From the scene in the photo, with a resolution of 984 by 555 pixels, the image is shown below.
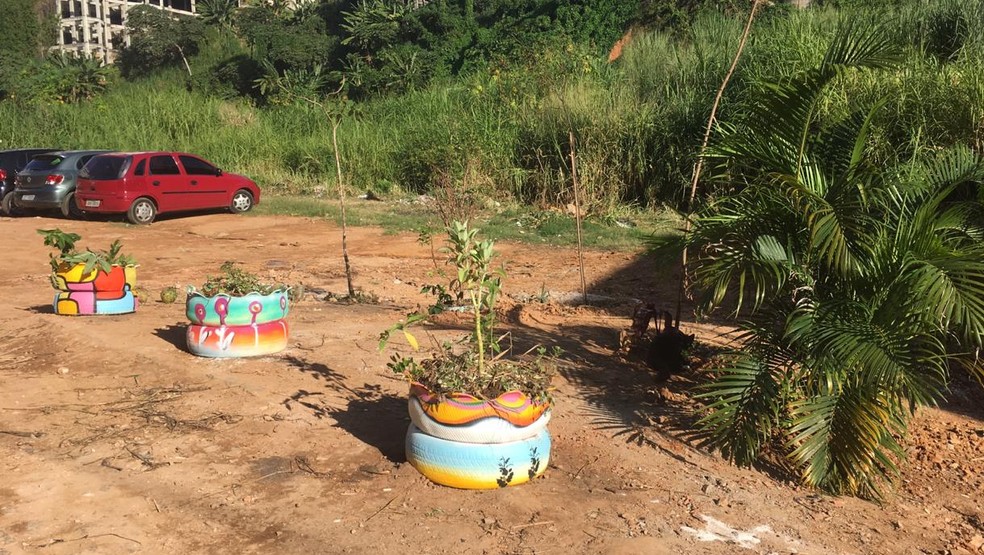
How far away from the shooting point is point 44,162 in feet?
63.7

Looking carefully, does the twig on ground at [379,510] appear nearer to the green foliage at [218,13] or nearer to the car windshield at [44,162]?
the car windshield at [44,162]

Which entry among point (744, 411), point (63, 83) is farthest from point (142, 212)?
point (63, 83)

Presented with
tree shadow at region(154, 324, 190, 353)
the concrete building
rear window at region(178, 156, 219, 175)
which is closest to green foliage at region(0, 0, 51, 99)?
the concrete building

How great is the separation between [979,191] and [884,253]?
3.38 feet

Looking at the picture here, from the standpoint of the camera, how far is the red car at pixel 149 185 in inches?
708

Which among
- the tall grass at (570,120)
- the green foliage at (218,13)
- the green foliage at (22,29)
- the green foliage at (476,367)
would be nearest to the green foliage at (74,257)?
the tall grass at (570,120)

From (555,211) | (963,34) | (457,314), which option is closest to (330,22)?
(555,211)

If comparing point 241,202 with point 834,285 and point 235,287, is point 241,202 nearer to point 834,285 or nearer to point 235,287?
point 235,287

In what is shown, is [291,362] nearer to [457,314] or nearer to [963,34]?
[457,314]

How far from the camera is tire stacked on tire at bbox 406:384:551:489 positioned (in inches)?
194

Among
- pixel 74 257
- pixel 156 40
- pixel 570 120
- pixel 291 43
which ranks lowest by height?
pixel 74 257

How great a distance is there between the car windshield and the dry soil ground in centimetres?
1168

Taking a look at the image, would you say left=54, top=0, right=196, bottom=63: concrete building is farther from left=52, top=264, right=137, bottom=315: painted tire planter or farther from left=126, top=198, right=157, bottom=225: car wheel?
left=52, top=264, right=137, bottom=315: painted tire planter

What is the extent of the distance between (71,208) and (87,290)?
38.1ft
